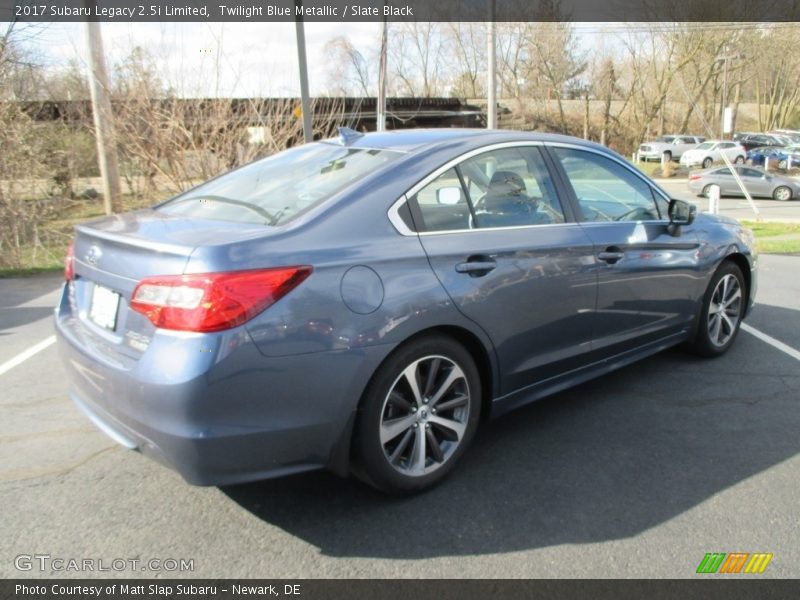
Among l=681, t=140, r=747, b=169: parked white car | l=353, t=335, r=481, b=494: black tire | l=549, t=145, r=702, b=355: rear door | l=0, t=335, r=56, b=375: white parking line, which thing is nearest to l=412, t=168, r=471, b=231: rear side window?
l=353, t=335, r=481, b=494: black tire

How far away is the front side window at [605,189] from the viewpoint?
3898 mm

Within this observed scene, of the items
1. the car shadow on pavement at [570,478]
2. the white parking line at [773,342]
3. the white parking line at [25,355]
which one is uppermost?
the white parking line at [25,355]

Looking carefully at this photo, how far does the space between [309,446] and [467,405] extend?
90cm

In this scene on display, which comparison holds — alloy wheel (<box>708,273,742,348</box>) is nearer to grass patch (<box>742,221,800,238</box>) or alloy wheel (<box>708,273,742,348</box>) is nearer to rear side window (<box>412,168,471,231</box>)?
rear side window (<box>412,168,471,231</box>)

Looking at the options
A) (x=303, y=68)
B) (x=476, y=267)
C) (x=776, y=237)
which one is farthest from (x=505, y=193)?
(x=776, y=237)

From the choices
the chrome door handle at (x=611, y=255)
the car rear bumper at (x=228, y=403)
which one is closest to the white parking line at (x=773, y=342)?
the chrome door handle at (x=611, y=255)

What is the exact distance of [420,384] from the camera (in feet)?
9.83

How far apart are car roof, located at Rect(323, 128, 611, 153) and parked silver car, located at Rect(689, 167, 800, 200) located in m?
26.1

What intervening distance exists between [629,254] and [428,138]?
1.44 meters

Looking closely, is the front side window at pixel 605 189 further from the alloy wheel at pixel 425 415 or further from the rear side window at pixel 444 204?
the alloy wheel at pixel 425 415

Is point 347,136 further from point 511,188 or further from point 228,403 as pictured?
point 228,403

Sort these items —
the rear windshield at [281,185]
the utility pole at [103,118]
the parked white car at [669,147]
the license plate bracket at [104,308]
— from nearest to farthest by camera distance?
the license plate bracket at [104,308]
the rear windshield at [281,185]
the utility pole at [103,118]
the parked white car at [669,147]

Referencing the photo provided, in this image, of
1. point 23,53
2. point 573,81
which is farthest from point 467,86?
point 23,53

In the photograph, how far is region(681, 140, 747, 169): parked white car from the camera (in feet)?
123
